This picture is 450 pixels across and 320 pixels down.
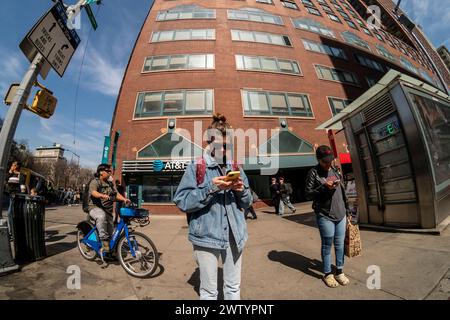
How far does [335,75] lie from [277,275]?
2010 centimetres

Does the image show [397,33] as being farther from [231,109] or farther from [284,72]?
[231,109]

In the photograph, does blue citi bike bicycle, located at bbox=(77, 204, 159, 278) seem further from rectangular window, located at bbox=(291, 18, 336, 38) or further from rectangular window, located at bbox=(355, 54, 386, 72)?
rectangular window, located at bbox=(355, 54, 386, 72)

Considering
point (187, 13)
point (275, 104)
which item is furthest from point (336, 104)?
point (187, 13)

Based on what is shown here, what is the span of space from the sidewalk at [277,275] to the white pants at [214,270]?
921 mm

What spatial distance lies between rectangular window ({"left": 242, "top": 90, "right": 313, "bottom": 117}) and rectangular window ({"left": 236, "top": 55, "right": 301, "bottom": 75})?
232cm

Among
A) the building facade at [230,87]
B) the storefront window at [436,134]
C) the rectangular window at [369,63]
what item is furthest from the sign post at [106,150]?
the rectangular window at [369,63]

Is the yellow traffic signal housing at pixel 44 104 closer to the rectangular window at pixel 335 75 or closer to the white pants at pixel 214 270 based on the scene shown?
the white pants at pixel 214 270

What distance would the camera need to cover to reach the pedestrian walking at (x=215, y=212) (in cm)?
194

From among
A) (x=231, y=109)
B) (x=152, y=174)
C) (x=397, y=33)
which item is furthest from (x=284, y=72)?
(x=397, y=33)

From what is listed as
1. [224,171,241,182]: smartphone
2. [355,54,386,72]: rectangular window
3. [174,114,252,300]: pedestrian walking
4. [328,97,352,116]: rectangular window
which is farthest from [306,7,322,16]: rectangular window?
[224,171,241,182]: smartphone

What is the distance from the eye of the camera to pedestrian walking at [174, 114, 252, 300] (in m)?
1.94

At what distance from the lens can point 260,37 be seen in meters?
18.1

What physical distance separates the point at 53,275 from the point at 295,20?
2571 centimetres

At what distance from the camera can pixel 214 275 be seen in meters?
2.00
